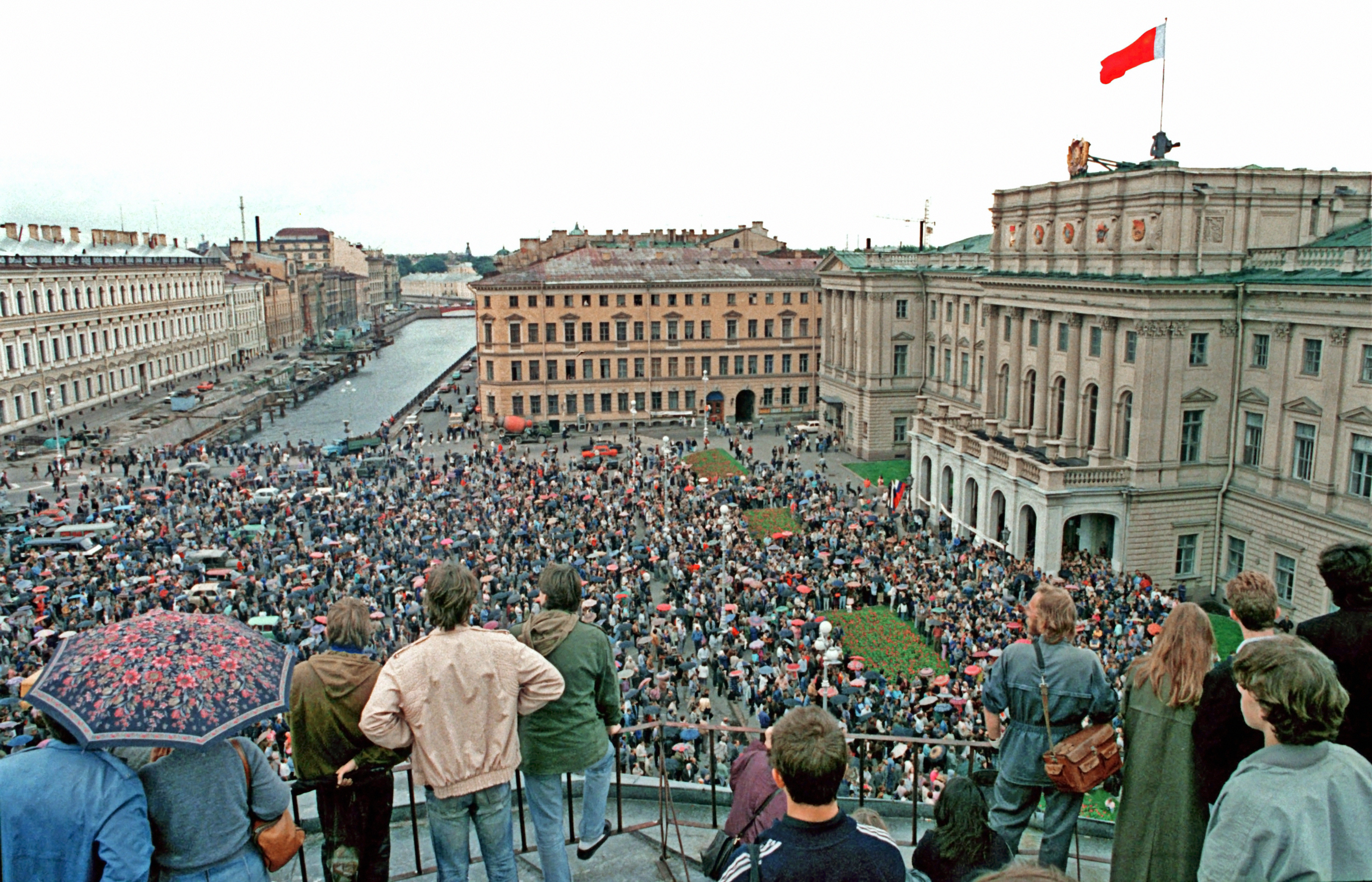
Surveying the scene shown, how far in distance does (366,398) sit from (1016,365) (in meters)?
70.8

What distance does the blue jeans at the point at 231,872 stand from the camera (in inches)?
201

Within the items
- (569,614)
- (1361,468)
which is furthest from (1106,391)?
(569,614)

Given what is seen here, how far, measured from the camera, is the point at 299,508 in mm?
42312

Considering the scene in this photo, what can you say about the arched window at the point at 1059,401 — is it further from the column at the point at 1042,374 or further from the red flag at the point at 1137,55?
the red flag at the point at 1137,55

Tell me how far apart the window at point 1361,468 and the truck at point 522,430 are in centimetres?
4617

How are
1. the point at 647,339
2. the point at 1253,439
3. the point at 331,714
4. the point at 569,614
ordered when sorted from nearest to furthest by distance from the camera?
1. the point at 331,714
2. the point at 569,614
3. the point at 1253,439
4. the point at 647,339

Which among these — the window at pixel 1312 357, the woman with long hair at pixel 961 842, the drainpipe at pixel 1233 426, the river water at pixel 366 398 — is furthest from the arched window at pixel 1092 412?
the river water at pixel 366 398

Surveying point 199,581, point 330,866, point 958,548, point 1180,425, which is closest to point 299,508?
point 199,581

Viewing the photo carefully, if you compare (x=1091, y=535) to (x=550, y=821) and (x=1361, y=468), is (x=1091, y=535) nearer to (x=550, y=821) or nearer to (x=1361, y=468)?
(x=1361, y=468)

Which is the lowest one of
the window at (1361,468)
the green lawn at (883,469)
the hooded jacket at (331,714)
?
the green lawn at (883,469)

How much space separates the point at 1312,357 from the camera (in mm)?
31734

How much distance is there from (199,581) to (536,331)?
39.0 metres

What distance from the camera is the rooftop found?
226 ft

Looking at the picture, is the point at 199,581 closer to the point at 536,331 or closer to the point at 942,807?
the point at 942,807
